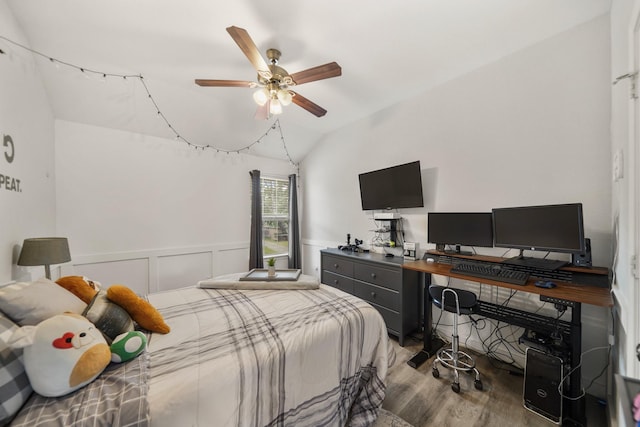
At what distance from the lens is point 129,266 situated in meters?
2.99

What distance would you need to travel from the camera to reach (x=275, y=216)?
4430 millimetres

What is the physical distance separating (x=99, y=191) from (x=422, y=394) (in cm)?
393

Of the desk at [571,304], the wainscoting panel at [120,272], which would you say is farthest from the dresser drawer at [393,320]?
the wainscoting panel at [120,272]

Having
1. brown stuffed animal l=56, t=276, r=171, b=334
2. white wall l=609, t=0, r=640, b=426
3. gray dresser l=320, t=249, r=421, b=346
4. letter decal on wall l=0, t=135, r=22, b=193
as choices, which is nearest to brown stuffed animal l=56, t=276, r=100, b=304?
Result: brown stuffed animal l=56, t=276, r=171, b=334

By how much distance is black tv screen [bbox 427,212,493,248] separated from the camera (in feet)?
7.11

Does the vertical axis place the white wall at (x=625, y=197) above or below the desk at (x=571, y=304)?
above

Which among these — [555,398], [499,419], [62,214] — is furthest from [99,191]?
[555,398]

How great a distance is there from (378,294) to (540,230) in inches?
60.7

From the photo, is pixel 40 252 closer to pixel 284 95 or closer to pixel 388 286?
pixel 284 95

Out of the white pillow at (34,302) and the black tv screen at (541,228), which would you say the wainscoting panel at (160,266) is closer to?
the white pillow at (34,302)

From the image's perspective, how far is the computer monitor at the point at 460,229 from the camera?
2168 millimetres

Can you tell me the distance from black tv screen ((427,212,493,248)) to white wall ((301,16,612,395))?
165mm

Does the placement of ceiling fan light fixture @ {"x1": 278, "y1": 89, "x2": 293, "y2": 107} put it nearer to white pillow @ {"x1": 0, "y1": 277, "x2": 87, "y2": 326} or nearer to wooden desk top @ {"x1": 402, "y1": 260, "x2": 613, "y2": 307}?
white pillow @ {"x1": 0, "y1": 277, "x2": 87, "y2": 326}

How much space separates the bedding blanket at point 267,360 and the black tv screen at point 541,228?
1.35 metres
